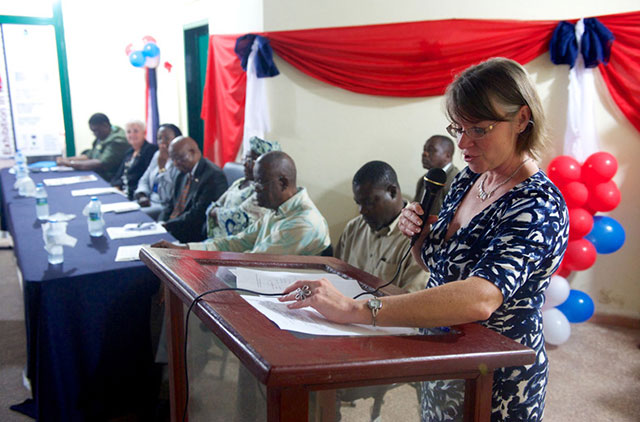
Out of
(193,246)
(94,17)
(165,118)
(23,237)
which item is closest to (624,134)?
(193,246)

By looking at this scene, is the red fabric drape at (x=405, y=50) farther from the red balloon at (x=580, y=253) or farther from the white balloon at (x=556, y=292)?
the white balloon at (x=556, y=292)

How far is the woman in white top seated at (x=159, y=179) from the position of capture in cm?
414

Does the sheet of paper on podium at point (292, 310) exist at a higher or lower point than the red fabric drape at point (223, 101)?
lower

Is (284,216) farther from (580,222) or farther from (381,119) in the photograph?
(580,222)

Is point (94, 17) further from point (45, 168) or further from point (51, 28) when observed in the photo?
point (45, 168)

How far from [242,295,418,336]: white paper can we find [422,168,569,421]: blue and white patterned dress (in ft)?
0.50

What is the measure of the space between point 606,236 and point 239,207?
2.15 m

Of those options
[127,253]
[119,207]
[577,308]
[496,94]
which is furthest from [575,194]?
[119,207]

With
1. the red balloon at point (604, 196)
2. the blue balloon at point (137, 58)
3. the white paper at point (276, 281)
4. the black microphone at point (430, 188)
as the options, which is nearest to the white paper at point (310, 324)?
the white paper at point (276, 281)

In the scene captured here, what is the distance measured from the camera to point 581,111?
3.10m

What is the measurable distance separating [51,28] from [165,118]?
170 cm

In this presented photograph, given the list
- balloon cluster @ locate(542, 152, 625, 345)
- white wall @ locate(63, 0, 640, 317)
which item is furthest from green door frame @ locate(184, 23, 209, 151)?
balloon cluster @ locate(542, 152, 625, 345)

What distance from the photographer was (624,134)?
3.16m

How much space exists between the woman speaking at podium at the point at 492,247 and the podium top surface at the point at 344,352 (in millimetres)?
52
